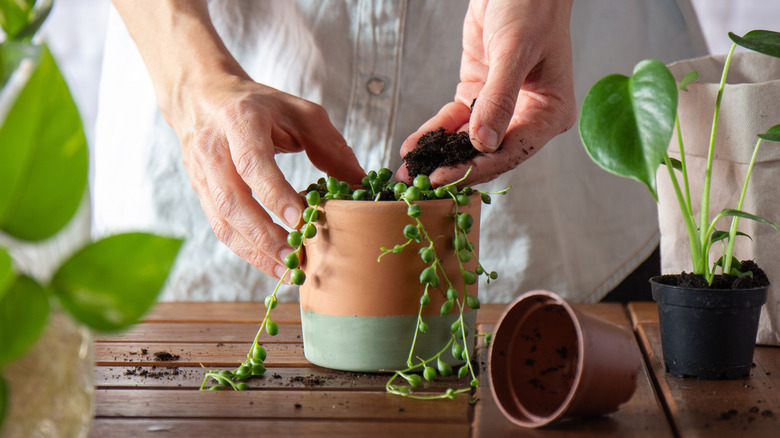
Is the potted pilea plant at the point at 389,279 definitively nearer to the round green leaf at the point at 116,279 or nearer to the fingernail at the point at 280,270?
the fingernail at the point at 280,270

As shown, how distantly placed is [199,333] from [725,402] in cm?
60

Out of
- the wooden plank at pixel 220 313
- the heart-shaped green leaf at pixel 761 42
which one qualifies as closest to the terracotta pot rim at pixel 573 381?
the heart-shaped green leaf at pixel 761 42

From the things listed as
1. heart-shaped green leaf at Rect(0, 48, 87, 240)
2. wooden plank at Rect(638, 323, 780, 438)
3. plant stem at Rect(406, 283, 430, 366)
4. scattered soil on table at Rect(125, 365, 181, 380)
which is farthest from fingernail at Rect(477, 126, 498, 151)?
A: heart-shaped green leaf at Rect(0, 48, 87, 240)

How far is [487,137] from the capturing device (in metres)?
0.76

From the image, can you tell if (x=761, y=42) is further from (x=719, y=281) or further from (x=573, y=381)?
(x=573, y=381)

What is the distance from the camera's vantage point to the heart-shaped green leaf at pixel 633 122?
0.50 meters

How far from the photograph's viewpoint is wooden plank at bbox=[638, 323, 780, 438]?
566 millimetres

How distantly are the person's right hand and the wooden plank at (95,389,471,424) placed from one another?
0.18 m

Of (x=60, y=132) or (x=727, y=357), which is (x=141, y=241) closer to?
(x=60, y=132)

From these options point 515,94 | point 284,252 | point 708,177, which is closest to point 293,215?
point 284,252

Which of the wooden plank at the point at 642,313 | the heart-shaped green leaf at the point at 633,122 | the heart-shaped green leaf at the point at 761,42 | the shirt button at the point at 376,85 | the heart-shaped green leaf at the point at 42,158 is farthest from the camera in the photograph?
the shirt button at the point at 376,85

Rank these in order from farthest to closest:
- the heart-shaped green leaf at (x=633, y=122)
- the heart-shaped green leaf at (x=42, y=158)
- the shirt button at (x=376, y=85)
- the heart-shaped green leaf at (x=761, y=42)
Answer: the shirt button at (x=376, y=85) < the heart-shaped green leaf at (x=761, y=42) < the heart-shaped green leaf at (x=633, y=122) < the heart-shaped green leaf at (x=42, y=158)

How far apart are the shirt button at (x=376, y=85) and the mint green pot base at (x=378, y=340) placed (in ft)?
1.76

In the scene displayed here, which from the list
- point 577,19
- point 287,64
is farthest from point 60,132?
point 577,19
